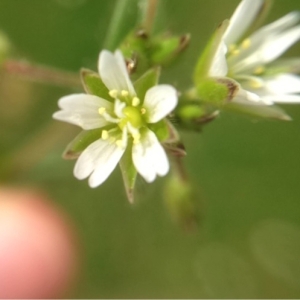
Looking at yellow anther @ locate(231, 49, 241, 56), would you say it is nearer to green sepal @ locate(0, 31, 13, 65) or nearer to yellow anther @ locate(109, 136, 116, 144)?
yellow anther @ locate(109, 136, 116, 144)

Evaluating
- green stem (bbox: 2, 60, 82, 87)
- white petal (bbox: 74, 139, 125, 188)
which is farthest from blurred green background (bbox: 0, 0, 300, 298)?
white petal (bbox: 74, 139, 125, 188)

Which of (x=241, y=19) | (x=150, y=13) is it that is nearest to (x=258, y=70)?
(x=241, y=19)

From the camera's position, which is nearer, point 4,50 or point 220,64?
point 220,64

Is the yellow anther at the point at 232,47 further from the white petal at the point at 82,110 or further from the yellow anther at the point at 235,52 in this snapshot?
the white petal at the point at 82,110

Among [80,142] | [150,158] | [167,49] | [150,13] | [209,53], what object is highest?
[150,13]

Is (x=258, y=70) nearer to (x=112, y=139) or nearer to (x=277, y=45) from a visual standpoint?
(x=277, y=45)

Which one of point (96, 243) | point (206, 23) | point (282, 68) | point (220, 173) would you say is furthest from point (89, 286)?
point (282, 68)

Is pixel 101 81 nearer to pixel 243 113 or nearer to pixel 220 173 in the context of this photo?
pixel 243 113
